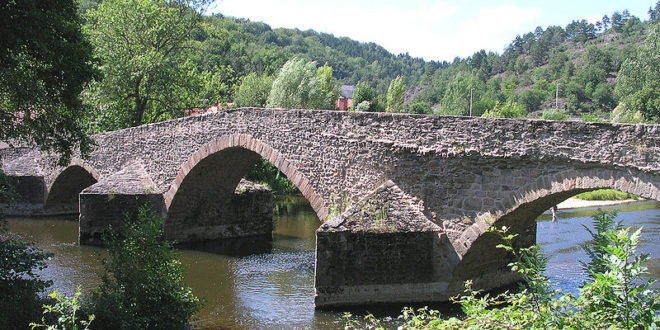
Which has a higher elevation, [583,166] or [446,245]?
[583,166]

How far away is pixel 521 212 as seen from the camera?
9180mm

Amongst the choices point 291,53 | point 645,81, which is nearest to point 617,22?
point 291,53

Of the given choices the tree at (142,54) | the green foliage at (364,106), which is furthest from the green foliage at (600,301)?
the green foliage at (364,106)

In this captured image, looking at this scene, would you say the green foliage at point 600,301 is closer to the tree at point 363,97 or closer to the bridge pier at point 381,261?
the bridge pier at point 381,261

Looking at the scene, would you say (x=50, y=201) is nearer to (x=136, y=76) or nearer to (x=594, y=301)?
(x=136, y=76)

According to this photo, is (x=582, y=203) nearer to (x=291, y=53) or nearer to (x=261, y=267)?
(x=261, y=267)

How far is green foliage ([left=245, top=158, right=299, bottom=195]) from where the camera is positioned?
28.5m

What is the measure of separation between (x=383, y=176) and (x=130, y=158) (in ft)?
32.4

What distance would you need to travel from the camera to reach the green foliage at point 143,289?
7.10m

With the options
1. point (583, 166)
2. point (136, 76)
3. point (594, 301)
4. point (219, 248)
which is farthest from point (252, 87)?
point (594, 301)

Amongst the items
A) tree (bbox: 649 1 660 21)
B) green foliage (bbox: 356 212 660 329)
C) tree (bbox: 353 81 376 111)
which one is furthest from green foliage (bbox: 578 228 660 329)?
tree (bbox: 649 1 660 21)

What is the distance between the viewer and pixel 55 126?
362 inches

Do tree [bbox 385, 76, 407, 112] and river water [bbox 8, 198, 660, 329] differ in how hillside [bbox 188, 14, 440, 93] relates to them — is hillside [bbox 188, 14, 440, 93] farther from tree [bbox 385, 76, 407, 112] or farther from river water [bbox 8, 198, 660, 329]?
river water [bbox 8, 198, 660, 329]

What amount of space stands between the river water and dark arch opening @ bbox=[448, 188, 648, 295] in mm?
1050
